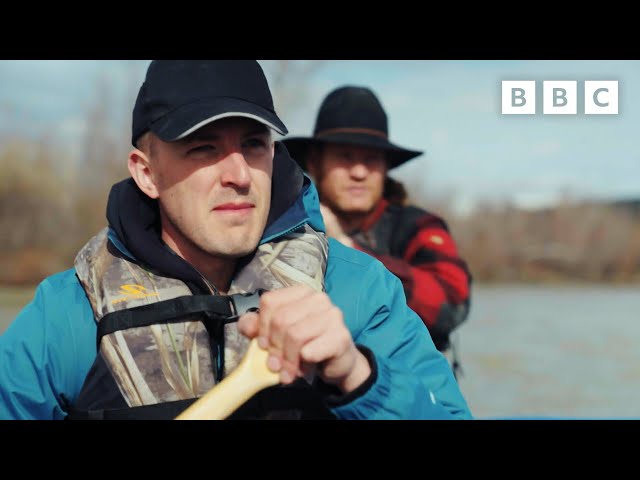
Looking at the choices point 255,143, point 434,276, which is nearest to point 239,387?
point 255,143

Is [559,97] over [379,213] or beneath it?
over

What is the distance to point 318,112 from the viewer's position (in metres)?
4.49

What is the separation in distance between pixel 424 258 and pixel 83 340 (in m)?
2.35

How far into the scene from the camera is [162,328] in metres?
1.88

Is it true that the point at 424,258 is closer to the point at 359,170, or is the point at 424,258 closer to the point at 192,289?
the point at 359,170

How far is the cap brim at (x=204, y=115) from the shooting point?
1.81 m

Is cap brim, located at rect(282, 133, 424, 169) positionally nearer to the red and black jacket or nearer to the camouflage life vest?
the red and black jacket

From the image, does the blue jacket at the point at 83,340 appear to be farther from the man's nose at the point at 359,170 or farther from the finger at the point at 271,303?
the man's nose at the point at 359,170

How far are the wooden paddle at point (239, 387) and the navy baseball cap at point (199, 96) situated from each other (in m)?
0.59

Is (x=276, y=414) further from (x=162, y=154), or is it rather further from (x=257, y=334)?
(x=162, y=154)

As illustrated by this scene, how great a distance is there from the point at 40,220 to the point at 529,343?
7.49m

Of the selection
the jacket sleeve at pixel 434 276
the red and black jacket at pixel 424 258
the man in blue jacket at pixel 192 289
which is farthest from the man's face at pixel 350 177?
the man in blue jacket at pixel 192 289

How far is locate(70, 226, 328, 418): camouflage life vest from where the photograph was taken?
1831 millimetres
